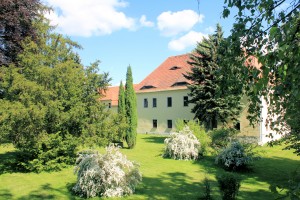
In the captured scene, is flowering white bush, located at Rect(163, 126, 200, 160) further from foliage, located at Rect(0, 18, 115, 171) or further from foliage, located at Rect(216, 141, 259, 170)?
foliage, located at Rect(0, 18, 115, 171)

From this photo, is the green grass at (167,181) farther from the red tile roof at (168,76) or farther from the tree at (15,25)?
the red tile roof at (168,76)

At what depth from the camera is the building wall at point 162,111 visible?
34200 millimetres

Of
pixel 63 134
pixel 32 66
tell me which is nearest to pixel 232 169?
pixel 63 134

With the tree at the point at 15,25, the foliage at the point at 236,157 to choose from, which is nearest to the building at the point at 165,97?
the foliage at the point at 236,157

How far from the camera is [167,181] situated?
12234 mm

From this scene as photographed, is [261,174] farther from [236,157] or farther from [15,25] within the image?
[15,25]

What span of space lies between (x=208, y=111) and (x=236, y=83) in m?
18.5

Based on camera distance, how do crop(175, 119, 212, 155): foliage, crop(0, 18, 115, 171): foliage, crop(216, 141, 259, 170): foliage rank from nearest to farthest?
crop(0, 18, 115, 171): foliage, crop(216, 141, 259, 170): foliage, crop(175, 119, 212, 155): foliage

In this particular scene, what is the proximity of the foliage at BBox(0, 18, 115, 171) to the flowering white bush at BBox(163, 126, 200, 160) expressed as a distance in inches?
214

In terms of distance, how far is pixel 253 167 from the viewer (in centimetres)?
1563

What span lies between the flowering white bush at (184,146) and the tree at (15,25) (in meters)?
10.8

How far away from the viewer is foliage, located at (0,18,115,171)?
11.9m

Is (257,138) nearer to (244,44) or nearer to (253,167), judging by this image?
(253,167)

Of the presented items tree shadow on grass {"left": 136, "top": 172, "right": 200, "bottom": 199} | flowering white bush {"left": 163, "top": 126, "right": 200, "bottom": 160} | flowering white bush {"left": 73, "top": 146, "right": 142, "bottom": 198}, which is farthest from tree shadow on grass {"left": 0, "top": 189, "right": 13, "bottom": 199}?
flowering white bush {"left": 163, "top": 126, "right": 200, "bottom": 160}
